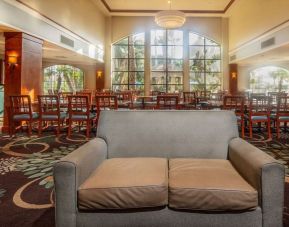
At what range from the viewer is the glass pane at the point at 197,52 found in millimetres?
13469

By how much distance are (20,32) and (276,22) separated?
7.45 m

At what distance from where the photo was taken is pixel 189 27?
13.1 meters

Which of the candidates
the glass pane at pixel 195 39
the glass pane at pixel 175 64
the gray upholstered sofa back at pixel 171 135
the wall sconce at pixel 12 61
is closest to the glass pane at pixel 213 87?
the glass pane at pixel 175 64

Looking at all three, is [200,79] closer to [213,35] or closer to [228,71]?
[228,71]

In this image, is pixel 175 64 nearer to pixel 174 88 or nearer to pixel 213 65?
pixel 174 88

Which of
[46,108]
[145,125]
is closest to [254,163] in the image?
[145,125]

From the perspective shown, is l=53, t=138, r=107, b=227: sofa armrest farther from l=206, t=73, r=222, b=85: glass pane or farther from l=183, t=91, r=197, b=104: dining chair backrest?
l=206, t=73, r=222, b=85: glass pane

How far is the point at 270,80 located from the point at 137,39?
7682 millimetres

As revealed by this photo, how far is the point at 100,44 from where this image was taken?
40.4 ft

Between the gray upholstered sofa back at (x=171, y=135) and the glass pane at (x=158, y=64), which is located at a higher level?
the glass pane at (x=158, y=64)

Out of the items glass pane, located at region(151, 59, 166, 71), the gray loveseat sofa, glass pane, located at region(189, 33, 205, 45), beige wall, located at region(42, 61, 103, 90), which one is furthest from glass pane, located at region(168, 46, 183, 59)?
the gray loveseat sofa

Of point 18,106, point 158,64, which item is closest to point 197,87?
point 158,64

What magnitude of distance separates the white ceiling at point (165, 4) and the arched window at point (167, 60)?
5.73ft

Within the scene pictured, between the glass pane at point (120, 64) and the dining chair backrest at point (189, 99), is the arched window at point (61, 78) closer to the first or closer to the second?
the glass pane at point (120, 64)
